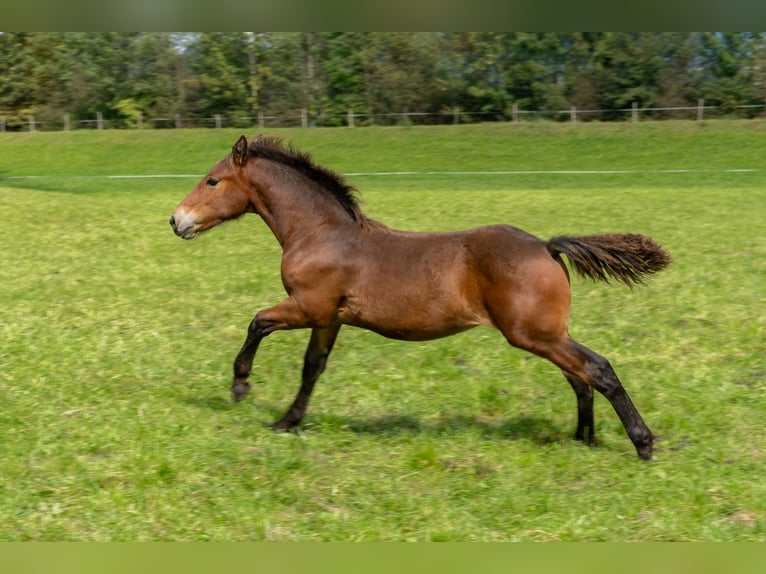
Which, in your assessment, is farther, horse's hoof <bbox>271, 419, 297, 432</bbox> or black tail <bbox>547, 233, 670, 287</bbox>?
horse's hoof <bbox>271, 419, 297, 432</bbox>

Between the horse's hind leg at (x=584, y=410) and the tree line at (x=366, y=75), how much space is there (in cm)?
3687

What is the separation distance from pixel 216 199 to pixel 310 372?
1508mm

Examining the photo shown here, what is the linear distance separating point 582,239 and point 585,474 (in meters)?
1.56

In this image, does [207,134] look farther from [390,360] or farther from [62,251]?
[390,360]

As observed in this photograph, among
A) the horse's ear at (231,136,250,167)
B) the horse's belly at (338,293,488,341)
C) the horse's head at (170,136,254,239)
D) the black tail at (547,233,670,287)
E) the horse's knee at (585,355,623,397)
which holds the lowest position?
the horse's knee at (585,355,623,397)

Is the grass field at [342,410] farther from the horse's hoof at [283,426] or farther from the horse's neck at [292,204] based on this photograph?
the horse's neck at [292,204]

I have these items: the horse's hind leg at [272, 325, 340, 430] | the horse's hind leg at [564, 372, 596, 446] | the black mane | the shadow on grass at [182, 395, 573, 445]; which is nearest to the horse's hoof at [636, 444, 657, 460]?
the horse's hind leg at [564, 372, 596, 446]

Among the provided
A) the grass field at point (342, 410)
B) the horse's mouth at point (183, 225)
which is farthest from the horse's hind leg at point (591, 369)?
the horse's mouth at point (183, 225)

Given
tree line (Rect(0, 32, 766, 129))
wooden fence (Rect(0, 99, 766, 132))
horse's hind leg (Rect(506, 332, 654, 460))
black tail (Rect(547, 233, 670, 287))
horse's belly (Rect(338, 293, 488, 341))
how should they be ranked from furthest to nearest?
wooden fence (Rect(0, 99, 766, 132)) → tree line (Rect(0, 32, 766, 129)) → horse's belly (Rect(338, 293, 488, 341)) → black tail (Rect(547, 233, 670, 287)) → horse's hind leg (Rect(506, 332, 654, 460))

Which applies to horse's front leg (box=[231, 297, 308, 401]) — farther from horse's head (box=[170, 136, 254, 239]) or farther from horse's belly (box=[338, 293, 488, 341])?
horse's head (box=[170, 136, 254, 239])

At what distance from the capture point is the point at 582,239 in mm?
6188

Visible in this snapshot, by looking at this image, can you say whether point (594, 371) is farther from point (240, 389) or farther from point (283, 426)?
point (240, 389)

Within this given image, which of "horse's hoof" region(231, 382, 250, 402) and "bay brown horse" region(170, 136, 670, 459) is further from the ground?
"bay brown horse" region(170, 136, 670, 459)

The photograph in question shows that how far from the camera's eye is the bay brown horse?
19.9ft
